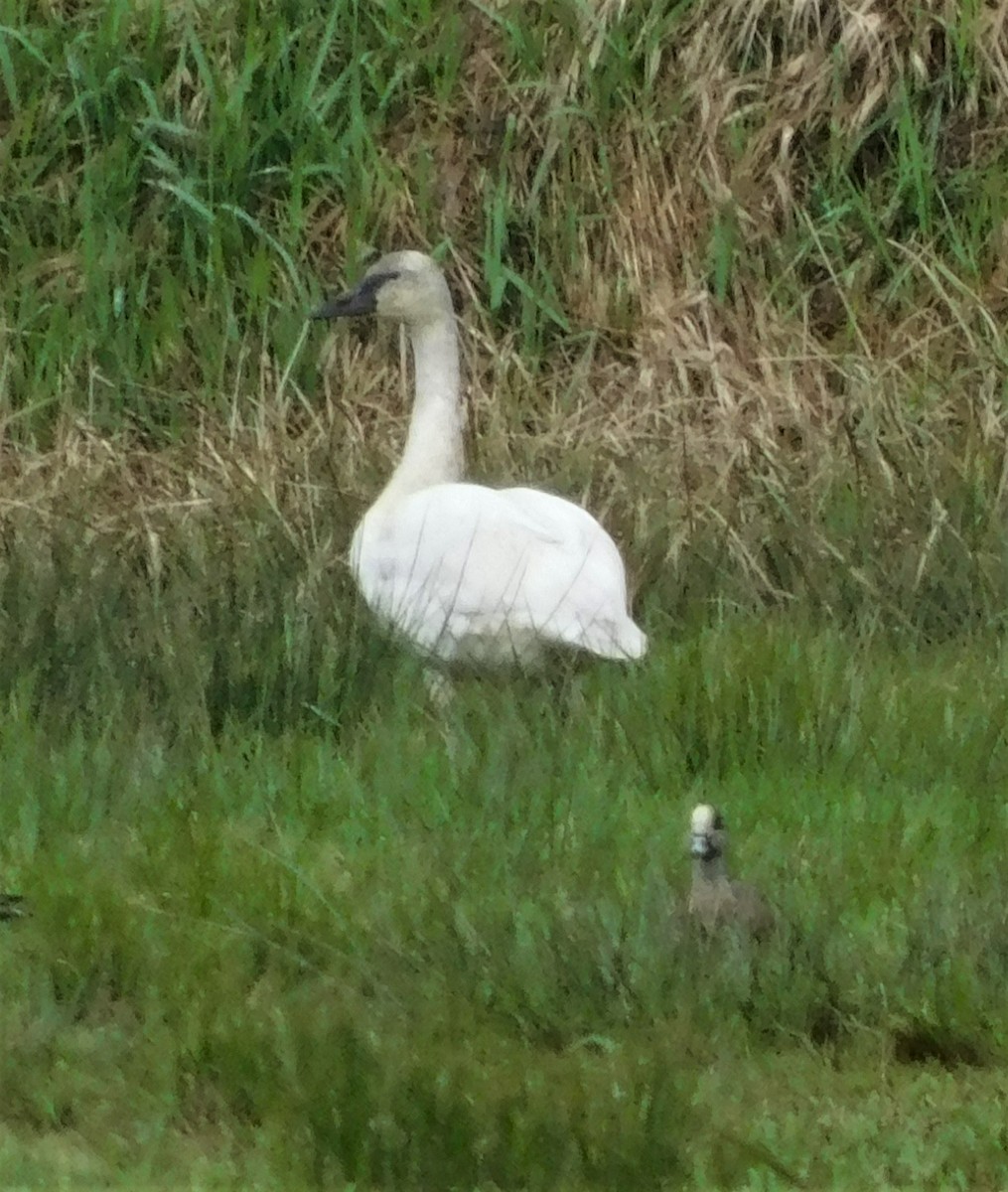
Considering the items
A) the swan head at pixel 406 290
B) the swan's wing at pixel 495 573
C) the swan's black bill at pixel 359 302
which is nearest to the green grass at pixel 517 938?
the swan's wing at pixel 495 573

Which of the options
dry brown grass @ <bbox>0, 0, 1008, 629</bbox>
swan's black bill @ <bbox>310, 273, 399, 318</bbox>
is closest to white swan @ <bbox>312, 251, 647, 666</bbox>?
dry brown grass @ <bbox>0, 0, 1008, 629</bbox>

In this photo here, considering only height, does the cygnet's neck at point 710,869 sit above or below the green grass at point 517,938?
above

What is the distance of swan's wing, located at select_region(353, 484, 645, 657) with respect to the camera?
242 inches

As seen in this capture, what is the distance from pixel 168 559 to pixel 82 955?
3025 millimetres

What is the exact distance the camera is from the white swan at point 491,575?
6.16 m

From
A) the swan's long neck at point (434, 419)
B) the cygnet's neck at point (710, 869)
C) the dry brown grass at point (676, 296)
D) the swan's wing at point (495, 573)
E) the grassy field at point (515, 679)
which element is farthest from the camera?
the dry brown grass at point (676, 296)

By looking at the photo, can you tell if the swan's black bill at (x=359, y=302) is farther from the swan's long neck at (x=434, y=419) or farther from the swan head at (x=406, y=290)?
the swan's long neck at (x=434, y=419)

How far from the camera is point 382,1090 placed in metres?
3.38

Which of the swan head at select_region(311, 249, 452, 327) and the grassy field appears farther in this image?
the swan head at select_region(311, 249, 452, 327)

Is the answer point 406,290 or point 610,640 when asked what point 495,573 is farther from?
point 406,290

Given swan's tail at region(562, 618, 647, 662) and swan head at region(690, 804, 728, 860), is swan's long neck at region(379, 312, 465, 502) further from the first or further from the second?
swan head at region(690, 804, 728, 860)

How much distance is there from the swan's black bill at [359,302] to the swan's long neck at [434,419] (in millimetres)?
196

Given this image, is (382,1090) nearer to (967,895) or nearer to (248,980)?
(248,980)

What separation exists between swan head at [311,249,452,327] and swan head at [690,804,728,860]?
12.8 feet
